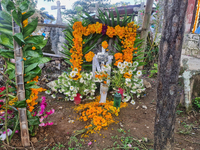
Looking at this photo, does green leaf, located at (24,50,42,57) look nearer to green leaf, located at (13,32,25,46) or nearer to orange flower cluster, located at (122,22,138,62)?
green leaf, located at (13,32,25,46)

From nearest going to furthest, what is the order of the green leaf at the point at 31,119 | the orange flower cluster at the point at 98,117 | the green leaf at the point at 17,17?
the green leaf at the point at 17,17 < the green leaf at the point at 31,119 < the orange flower cluster at the point at 98,117

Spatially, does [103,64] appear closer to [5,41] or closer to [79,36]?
[79,36]

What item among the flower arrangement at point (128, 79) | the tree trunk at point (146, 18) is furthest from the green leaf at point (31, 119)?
the tree trunk at point (146, 18)

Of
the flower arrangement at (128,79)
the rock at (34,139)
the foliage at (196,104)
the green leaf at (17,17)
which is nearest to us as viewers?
the green leaf at (17,17)

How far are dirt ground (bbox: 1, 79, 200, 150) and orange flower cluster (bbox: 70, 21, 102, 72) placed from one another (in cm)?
101

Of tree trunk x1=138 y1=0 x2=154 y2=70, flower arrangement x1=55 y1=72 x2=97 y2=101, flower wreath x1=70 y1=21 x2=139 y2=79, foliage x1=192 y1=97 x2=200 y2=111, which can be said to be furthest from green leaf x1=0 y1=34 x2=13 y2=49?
foliage x1=192 y1=97 x2=200 y2=111

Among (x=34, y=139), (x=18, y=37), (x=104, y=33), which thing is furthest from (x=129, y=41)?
(x=34, y=139)

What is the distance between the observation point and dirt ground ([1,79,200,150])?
1.97 meters

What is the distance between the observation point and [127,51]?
318cm

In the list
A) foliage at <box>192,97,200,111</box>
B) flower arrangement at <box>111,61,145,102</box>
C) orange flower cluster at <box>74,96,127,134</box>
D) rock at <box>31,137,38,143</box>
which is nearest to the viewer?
rock at <box>31,137,38,143</box>

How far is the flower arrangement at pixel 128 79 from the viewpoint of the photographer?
9.71ft

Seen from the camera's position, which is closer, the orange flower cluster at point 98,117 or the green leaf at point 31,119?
the green leaf at point 31,119

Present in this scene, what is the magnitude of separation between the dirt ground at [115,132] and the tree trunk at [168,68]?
50 centimetres

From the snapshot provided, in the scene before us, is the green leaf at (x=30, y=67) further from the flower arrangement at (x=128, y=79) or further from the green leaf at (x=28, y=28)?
the flower arrangement at (x=128, y=79)
